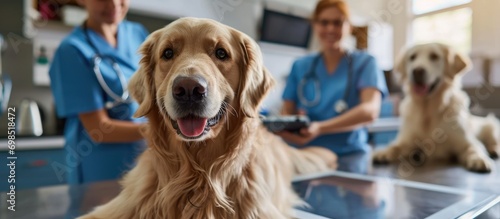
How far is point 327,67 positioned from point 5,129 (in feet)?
4.90

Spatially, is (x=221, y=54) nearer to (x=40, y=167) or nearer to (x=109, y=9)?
(x=109, y=9)

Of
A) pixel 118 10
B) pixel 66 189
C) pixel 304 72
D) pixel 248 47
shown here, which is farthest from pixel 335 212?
pixel 304 72

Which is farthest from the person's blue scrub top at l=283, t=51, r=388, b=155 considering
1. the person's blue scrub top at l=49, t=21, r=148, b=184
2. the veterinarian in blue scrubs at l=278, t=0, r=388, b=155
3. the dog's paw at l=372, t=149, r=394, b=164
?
the person's blue scrub top at l=49, t=21, r=148, b=184

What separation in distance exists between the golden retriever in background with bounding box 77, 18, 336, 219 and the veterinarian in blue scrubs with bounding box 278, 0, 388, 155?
3.20ft

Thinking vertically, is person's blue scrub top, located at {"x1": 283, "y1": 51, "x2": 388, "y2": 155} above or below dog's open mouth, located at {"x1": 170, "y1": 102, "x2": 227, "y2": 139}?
below

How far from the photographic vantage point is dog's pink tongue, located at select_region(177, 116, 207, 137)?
60 cm

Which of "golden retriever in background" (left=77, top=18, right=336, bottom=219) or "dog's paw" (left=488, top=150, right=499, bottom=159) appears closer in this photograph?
"golden retriever in background" (left=77, top=18, right=336, bottom=219)

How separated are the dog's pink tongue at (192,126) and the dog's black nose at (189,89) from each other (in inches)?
1.8

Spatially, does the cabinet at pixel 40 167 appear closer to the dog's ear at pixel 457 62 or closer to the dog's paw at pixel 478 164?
the dog's paw at pixel 478 164

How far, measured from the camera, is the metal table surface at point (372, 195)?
827 mm

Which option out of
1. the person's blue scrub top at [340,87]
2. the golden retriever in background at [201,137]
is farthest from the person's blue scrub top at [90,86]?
the person's blue scrub top at [340,87]

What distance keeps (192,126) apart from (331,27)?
51.5 inches

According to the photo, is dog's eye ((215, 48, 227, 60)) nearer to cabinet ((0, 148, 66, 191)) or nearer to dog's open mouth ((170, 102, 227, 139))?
dog's open mouth ((170, 102, 227, 139))

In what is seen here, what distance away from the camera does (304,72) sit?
186cm
